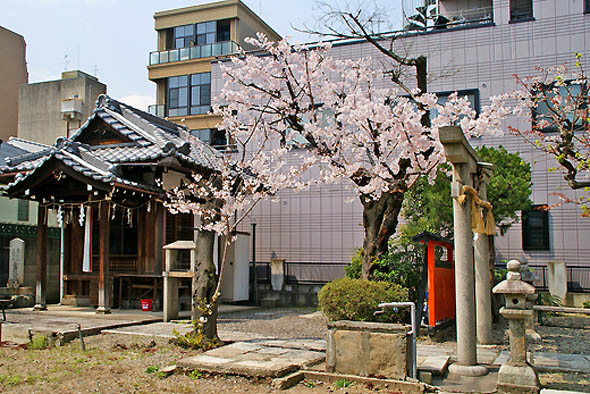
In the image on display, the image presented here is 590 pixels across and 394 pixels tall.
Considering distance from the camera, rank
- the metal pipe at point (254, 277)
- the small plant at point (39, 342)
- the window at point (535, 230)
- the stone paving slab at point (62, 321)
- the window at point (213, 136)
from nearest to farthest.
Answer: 1. the small plant at point (39, 342)
2. the stone paving slab at point (62, 321)
3. the window at point (535, 230)
4. the metal pipe at point (254, 277)
5. the window at point (213, 136)

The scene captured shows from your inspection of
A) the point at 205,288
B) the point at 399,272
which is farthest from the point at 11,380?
the point at 399,272

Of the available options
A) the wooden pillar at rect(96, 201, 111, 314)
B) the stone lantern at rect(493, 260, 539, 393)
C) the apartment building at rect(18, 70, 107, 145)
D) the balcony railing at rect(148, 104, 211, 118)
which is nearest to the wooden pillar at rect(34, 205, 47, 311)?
the wooden pillar at rect(96, 201, 111, 314)

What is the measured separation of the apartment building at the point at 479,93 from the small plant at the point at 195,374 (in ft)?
29.7

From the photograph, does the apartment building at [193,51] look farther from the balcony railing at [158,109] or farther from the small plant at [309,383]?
the small plant at [309,383]

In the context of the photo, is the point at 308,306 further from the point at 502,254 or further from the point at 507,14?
the point at 507,14

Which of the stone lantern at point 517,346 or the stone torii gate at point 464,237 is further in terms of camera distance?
the stone torii gate at point 464,237

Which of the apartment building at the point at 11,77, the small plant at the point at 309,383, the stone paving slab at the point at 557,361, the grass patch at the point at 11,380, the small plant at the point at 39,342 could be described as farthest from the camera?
the apartment building at the point at 11,77

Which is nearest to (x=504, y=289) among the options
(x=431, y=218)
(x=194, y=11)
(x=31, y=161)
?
(x=431, y=218)

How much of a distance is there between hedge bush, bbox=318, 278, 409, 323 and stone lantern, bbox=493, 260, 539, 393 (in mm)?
3902

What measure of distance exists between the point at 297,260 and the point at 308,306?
7.17 ft

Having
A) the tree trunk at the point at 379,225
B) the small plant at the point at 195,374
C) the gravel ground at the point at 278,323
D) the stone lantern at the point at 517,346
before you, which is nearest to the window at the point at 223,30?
the gravel ground at the point at 278,323

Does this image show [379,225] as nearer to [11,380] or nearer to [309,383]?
[309,383]

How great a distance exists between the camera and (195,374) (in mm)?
7570

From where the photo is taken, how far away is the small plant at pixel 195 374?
7500mm
